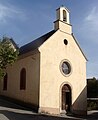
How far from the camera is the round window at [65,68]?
29453 mm

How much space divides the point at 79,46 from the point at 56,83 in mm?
6040

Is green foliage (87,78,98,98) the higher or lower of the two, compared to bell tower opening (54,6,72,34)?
lower

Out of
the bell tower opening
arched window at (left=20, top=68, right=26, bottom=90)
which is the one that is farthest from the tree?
the bell tower opening

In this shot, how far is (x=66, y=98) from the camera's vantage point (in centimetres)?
2973

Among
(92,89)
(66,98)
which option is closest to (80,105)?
(66,98)

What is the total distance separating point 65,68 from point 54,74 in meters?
2.17

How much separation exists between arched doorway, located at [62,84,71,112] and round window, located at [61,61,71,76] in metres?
1.41

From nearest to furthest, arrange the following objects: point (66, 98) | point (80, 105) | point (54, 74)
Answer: point (54, 74) < point (66, 98) < point (80, 105)

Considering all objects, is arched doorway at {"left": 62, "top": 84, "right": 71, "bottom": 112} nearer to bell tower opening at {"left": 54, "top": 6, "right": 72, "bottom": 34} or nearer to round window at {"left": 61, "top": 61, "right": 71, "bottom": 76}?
round window at {"left": 61, "top": 61, "right": 71, "bottom": 76}

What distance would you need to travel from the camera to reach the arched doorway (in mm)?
28969

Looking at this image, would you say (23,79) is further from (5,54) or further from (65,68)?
(5,54)

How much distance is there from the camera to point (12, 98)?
31.5 metres

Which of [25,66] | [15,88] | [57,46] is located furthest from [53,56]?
[15,88]

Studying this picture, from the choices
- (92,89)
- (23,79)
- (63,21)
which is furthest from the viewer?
(92,89)
